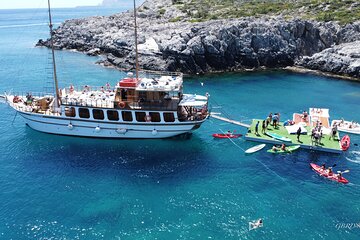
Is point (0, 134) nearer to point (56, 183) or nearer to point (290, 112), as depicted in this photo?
point (56, 183)

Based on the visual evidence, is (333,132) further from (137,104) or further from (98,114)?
(98,114)

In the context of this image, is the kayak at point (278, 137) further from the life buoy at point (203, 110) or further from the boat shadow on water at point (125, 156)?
the boat shadow on water at point (125, 156)

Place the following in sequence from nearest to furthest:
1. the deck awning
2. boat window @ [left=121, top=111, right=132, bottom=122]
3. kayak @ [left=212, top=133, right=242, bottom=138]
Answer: the deck awning < boat window @ [left=121, top=111, right=132, bottom=122] < kayak @ [left=212, top=133, right=242, bottom=138]

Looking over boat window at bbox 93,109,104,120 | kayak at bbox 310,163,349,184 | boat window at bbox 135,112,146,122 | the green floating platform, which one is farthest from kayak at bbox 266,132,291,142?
boat window at bbox 93,109,104,120

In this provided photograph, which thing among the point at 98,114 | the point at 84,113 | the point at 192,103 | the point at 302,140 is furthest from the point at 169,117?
the point at 302,140

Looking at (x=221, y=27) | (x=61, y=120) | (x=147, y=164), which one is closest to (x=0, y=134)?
(x=61, y=120)

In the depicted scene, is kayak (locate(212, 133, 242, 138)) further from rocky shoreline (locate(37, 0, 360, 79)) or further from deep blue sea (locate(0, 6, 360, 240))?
rocky shoreline (locate(37, 0, 360, 79))
